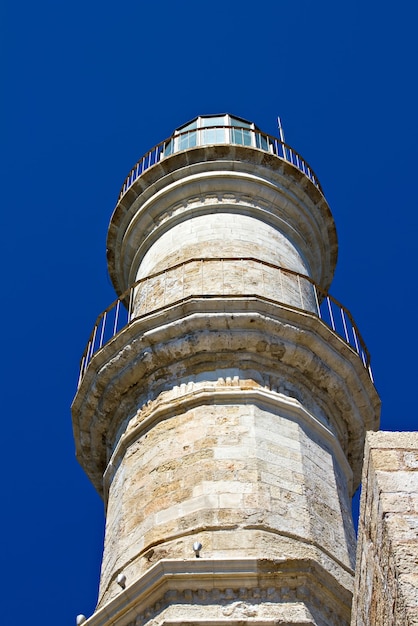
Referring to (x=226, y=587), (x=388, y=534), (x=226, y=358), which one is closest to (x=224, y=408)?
(x=226, y=358)

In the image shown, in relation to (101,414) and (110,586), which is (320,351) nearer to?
(101,414)

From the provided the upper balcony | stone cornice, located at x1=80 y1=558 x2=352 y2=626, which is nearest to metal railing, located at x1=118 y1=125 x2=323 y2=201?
the upper balcony

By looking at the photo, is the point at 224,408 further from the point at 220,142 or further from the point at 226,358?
the point at 220,142

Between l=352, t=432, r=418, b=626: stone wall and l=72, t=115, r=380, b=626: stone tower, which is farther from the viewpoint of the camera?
l=72, t=115, r=380, b=626: stone tower

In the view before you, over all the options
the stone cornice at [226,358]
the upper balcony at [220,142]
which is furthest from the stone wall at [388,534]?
the upper balcony at [220,142]

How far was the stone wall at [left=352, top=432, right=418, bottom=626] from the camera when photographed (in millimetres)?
2891

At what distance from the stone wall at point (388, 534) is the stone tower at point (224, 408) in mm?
2664

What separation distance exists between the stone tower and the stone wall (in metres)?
2.66

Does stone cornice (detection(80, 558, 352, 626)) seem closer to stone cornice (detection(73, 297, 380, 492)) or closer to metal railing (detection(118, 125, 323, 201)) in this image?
stone cornice (detection(73, 297, 380, 492))

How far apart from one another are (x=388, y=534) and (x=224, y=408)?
497 cm

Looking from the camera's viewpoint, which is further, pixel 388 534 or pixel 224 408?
pixel 224 408

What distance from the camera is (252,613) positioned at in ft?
19.8

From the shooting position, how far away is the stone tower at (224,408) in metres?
6.37

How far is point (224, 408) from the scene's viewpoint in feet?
26.3
